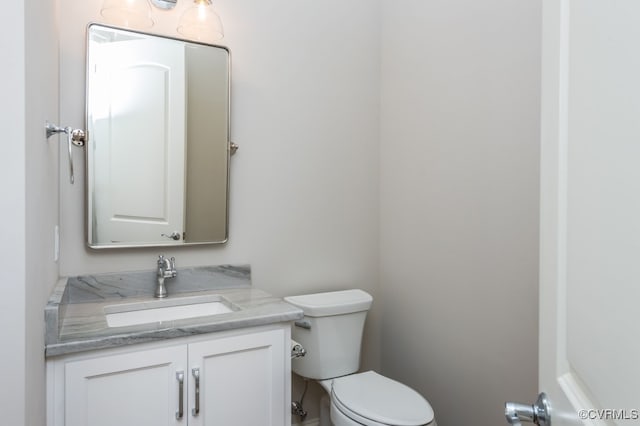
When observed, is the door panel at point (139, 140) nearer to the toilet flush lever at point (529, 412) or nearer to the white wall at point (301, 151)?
the white wall at point (301, 151)

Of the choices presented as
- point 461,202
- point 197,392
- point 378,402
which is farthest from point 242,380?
point 461,202

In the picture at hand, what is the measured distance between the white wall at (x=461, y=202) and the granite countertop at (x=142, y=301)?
76 centimetres

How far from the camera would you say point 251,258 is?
2020 mm

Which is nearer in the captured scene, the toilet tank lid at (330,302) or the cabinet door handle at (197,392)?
the cabinet door handle at (197,392)

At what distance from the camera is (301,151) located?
214cm

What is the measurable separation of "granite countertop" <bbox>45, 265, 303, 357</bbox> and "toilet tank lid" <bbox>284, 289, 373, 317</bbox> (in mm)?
215

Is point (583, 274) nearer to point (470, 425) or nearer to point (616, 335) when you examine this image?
point (616, 335)

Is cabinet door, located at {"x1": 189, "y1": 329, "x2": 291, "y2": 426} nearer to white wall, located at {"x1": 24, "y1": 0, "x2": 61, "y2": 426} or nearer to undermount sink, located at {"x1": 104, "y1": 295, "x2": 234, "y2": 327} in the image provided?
undermount sink, located at {"x1": 104, "y1": 295, "x2": 234, "y2": 327}

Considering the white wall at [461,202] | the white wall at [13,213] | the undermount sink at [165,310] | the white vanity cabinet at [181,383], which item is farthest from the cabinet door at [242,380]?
the white wall at [461,202]

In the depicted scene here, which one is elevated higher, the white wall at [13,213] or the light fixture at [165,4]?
the light fixture at [165,4]

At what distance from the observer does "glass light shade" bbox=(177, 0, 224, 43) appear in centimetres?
183

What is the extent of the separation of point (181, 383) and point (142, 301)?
449 millimetres

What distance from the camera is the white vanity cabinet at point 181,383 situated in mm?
1243

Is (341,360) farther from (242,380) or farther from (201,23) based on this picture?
(201,23)
